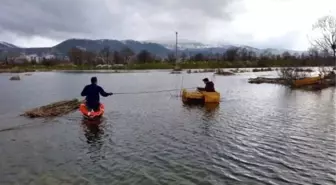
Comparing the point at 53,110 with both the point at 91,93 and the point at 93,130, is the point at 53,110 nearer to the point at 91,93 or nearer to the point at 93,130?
the point at 91,93

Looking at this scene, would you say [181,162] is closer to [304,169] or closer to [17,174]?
[304,169]

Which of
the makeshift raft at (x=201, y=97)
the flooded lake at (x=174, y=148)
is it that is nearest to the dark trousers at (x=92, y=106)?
the flooded lake at (x=174, y=148)

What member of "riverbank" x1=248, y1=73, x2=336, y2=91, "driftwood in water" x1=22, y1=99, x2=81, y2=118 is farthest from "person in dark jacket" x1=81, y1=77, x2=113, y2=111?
"riverbank" x1=248, y1=73, x2=336, y2=91

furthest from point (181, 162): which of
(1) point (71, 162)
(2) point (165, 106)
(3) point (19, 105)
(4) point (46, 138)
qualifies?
(3) point (19, 105)

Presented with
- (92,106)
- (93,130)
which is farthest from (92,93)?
(93,130)

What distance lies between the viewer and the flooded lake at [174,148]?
1159cm

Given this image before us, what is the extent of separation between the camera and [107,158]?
13711 mm

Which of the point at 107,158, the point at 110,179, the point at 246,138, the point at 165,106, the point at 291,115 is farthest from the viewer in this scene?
the point at 165,106

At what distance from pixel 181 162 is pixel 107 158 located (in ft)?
10.1

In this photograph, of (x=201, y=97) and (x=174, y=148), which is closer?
(x=174, y=148)

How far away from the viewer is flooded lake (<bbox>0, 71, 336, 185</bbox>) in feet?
38.0

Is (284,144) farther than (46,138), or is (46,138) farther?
(46,138)

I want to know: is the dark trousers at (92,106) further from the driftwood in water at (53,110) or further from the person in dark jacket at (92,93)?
the driftwood in water at (53,110)

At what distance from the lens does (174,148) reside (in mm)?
15031
